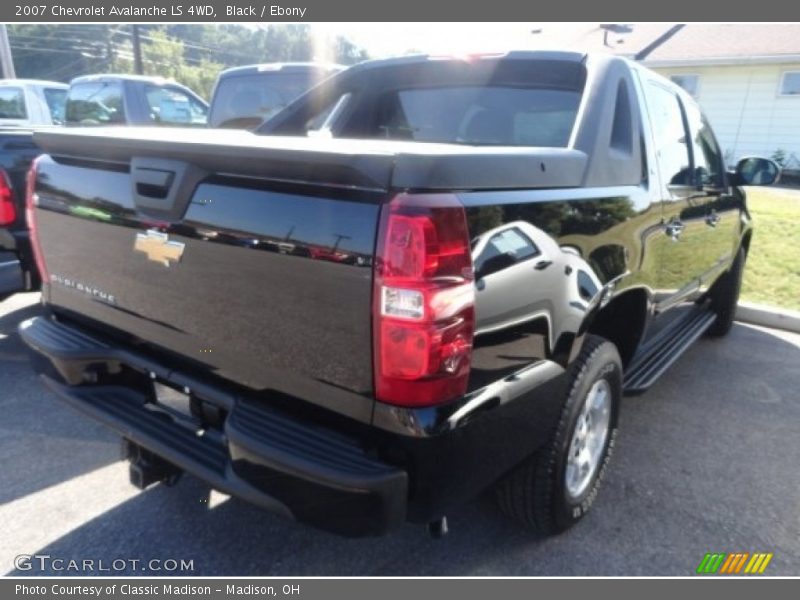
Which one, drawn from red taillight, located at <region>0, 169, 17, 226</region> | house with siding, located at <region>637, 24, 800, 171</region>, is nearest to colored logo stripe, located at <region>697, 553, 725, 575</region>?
red taillight, located at <region>0, 169, 17, 226</region>

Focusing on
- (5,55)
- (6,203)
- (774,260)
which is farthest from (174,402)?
(5,55)

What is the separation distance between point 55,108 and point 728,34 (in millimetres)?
19004

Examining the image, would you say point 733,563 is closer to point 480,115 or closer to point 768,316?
point 480,115

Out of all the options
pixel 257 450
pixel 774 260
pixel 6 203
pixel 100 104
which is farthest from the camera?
pixel 100 104

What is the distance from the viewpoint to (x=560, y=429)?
228cm

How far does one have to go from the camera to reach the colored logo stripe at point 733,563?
2.45m

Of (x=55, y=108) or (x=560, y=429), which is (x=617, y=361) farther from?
(x=55, y=108)

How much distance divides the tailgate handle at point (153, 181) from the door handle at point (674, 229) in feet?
7.75

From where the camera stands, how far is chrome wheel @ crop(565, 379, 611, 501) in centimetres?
251

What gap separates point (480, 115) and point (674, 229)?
1.18m

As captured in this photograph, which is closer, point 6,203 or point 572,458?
point 572,458

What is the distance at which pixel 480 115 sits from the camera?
314 centimetres

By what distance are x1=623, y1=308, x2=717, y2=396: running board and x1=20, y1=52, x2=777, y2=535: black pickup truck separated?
1.02 ft

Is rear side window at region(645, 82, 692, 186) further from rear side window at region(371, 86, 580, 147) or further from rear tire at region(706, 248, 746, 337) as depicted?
rear tire at region(706, 248, 746, 337)
